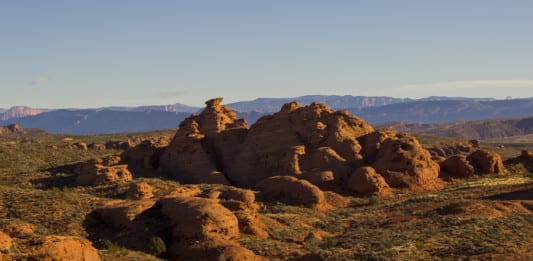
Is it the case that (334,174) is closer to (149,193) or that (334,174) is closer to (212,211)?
(149,193)

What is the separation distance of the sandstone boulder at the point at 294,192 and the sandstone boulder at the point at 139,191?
9034 millimetres

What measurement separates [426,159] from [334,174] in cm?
993

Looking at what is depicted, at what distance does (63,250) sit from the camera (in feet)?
76.3

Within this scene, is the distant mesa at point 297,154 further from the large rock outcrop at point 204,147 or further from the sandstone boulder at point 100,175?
the sandstone boulder at point 100,175

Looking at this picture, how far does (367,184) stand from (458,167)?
14.0 m

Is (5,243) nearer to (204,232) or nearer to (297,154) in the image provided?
(204,232)

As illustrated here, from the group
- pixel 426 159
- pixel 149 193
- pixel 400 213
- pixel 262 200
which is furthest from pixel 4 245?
pixel 426 159

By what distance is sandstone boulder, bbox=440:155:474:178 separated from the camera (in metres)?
55.9

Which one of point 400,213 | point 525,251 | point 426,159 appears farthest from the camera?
point 426,159

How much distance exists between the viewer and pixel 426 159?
173ft

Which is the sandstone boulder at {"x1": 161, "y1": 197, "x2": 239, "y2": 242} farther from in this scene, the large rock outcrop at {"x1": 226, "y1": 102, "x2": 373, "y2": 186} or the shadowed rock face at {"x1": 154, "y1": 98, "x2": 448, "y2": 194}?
the large rock outcrop at {"x1": 226, "y1": 102, "x2": 373, "y2": 186}

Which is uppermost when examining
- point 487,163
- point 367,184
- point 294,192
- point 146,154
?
point 146,154

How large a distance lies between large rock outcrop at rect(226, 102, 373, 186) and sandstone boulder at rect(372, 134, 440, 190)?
247 centimetres

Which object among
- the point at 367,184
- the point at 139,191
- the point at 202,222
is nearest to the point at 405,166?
the point at 367,184
